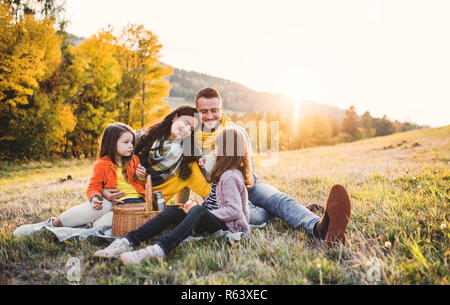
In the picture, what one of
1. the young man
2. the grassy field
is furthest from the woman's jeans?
the young man

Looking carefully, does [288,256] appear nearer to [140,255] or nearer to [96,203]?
[140,255]

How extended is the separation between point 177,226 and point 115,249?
0.55 m

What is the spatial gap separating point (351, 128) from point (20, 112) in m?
55.8

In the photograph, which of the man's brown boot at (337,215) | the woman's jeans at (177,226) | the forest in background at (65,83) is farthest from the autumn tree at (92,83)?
the man's brown boot at (337,215)

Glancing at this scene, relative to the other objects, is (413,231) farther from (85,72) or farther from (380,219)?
(85,72)

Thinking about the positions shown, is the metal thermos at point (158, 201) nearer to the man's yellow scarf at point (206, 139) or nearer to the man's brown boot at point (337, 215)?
the man's yellow scarf at point (206, 139)

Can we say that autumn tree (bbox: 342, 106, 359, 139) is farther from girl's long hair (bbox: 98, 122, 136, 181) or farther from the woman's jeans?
the woman's jeans

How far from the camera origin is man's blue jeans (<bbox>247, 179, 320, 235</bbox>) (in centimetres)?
292

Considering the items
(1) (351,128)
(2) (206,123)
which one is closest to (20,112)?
(2) (206,123)

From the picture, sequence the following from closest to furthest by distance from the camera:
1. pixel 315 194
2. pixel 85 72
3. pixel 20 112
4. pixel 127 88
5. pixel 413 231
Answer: pixel 413 231 → pixel 315 194 → pixel 20 112 → pixel 85 72 → pixel 127 88

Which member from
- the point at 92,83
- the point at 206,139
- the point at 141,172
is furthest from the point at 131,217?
the point at 92,83

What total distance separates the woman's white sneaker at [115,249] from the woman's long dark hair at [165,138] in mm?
1427

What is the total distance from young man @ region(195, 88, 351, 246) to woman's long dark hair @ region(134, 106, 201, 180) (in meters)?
0.12
